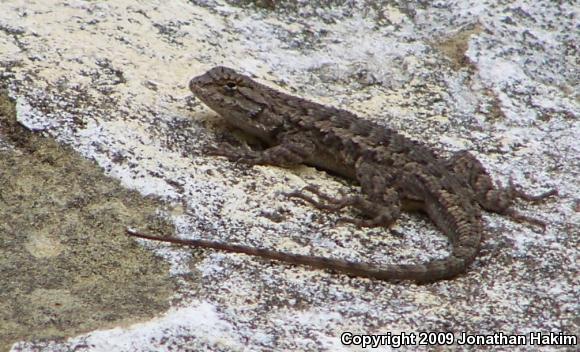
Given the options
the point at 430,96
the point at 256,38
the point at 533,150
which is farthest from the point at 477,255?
the point at 256,38

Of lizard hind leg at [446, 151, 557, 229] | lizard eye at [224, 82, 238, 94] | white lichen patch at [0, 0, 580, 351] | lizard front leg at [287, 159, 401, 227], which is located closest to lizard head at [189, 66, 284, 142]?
lizard eye at [224, 82, 238, 94]

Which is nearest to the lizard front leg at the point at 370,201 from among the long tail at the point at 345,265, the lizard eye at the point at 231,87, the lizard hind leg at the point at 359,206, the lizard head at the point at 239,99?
the lizard hind leg at the point at 359,206

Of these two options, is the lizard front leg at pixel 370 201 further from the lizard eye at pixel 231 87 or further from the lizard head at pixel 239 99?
the lizard eye at pixel 231 87

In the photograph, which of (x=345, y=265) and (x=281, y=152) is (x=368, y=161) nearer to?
(x=281, y=152)

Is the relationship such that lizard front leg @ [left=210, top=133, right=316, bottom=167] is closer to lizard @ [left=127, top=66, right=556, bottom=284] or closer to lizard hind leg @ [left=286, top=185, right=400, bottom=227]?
lizard @ [left=127, top=66, right=556, bottom=284]

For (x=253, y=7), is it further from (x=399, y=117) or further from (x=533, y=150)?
(x=533, y=150)

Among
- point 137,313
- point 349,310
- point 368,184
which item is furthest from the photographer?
point 368,184

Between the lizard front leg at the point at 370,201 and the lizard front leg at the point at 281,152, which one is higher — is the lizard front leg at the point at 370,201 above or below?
above

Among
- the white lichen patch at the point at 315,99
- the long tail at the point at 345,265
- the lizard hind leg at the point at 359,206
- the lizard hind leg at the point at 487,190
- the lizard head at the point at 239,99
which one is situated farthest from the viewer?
the lizard head at the point at 239,99
